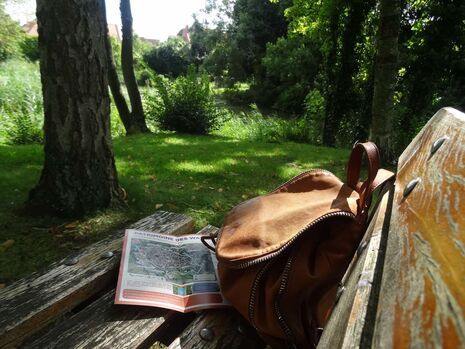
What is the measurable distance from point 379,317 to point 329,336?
0.27m

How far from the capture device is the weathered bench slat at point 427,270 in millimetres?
448

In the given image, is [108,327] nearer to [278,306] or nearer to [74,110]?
[278,306]

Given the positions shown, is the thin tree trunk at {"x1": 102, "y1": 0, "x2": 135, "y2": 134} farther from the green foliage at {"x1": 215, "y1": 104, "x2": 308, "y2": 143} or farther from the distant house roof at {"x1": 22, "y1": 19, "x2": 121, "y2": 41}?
the distant house roof at {"x1": 22, "y1": 19, "x2": 121, "y2": 41}

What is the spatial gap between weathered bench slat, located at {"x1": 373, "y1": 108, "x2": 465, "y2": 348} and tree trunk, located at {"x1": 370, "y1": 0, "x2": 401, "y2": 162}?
5.11 metres

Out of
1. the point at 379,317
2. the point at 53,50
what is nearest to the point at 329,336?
the point at 379,317

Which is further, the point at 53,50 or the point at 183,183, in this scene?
the point at 183,183

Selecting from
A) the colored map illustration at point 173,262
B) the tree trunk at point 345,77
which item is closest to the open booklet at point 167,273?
the colored map illustration at point 173,262

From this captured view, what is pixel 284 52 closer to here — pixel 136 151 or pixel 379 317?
pixel 136 151

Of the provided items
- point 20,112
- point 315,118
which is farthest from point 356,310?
point 315,118

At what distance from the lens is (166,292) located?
149 centimetres

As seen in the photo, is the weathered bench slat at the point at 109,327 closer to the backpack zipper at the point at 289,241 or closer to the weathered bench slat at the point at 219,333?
the weathered bench slat at the point at 219,333

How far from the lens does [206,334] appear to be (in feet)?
4.34

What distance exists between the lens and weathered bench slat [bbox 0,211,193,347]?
1.31m

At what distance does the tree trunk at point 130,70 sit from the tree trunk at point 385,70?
6.05 meters
